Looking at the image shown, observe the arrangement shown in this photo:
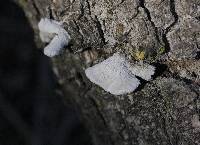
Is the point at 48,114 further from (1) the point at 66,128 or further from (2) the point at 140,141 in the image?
(2) the point at 140,141

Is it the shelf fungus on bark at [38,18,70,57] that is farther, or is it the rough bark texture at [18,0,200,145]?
the shelf fungus on bark at [38,18,70,57]

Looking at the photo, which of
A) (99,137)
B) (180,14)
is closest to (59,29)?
(180,14)

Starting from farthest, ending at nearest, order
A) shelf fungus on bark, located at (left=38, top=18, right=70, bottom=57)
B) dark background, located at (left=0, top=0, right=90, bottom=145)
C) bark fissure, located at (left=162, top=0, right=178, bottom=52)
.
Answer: dark background, located at (left=0, top=0, right=90, bottom=145) → shelf fungus on bark, located at (left=38, top=18, right=70, bottom=57) → bark fissure, located at (left=162, top=0, right=178, bottom=52)

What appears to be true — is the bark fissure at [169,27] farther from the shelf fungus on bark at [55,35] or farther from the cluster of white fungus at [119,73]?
the shelf fungus on bark at [55,35]

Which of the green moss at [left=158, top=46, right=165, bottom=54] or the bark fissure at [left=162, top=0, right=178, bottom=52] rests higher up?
the bark fissure at [left=162, top=0, right=178, bottom=52]

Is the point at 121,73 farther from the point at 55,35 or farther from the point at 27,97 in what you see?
the point at 27,97

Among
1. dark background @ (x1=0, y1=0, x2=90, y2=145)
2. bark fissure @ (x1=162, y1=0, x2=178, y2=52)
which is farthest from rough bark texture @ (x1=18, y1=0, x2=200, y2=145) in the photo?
dark background @ (x1=0, y1=0, x2=90, y2=145)

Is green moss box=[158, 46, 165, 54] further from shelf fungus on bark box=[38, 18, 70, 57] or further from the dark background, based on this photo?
the dark background
